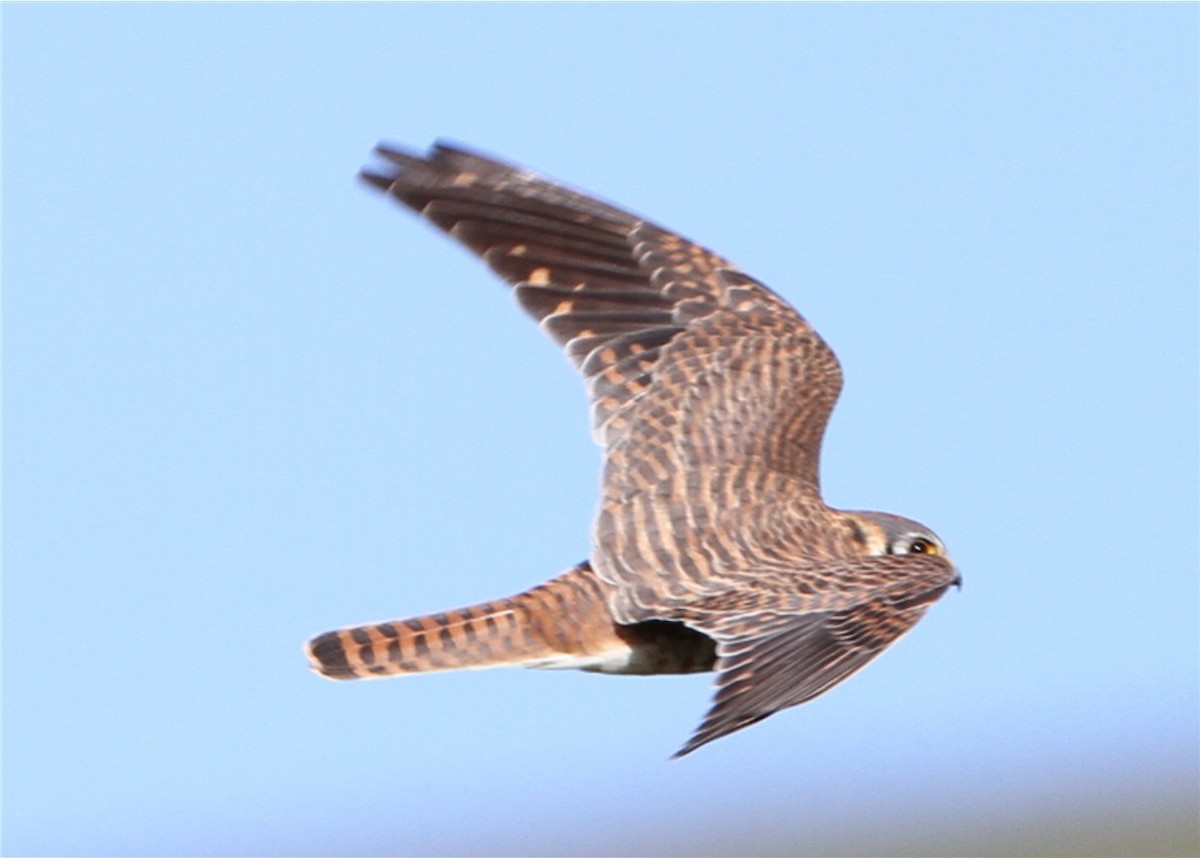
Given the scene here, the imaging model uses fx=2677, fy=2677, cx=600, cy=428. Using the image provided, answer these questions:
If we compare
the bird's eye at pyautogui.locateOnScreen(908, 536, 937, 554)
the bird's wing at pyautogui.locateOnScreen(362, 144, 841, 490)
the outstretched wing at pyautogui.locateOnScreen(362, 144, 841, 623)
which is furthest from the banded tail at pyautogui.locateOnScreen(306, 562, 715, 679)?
the bird's eye at pyautogui.locateOnScreen(908, 536, 937, 554)

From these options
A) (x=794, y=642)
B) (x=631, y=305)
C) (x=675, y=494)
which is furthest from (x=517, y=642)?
(x=631, y=305)

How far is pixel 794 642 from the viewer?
8867 mm

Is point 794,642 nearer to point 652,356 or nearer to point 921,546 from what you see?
point 921,546

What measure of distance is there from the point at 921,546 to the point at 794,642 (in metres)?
1.55

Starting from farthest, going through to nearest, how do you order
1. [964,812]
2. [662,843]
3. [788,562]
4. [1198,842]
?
[964,812], [662,843], [1198,842], [788,562]

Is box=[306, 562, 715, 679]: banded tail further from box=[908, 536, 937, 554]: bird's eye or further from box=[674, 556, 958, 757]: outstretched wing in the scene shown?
box=[908, 536, 937, 554]: bird's eye

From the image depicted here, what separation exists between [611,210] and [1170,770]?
63.6 m

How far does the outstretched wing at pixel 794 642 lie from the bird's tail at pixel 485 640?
0.79m

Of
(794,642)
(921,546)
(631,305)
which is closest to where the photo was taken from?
(794,642)

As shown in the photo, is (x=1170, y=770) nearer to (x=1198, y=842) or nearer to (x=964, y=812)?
(x=964, y=812)

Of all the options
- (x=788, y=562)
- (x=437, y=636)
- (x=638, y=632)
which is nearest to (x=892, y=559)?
(x=788, y=562)

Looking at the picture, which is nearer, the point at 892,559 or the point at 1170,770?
the point at 892,559

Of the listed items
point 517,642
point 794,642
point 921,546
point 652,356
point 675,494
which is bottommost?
point 794,642

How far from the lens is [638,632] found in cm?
995
